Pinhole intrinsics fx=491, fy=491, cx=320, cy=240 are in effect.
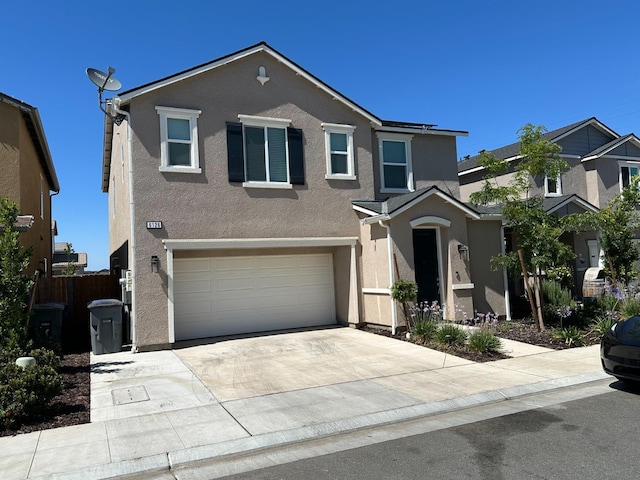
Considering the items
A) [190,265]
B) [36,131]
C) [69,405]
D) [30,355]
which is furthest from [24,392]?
[36,131]

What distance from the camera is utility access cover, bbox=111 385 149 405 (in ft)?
23.8

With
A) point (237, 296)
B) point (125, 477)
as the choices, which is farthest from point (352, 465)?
point (237, 296)

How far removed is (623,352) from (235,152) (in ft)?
30.6

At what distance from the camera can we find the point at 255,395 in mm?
7410

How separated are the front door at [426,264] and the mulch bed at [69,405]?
8.24 metres

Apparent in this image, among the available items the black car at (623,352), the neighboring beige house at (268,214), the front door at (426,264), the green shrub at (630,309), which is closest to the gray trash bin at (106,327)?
the neighboring beige house at (268,214)

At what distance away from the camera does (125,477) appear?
4.83 metres

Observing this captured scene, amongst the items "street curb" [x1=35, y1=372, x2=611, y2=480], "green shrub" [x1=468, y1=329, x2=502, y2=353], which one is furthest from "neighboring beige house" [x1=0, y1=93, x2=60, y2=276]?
"green shrub" [x1=468, y1=329, x2=502, y2=353]

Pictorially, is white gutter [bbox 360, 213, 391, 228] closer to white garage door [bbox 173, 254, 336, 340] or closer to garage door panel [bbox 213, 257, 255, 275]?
white garage door [bbox 173, 254, 336, 340]

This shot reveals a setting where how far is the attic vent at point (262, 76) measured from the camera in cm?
1301

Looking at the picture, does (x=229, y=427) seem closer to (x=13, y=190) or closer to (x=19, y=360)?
(x=19, y=360)

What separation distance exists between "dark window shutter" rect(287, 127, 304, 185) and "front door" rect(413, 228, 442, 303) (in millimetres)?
3457

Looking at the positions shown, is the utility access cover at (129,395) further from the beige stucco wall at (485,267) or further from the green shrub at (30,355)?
the beige stucco wall at (485,267)

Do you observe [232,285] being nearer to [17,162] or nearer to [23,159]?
[17,162]
